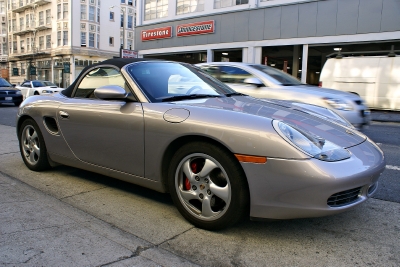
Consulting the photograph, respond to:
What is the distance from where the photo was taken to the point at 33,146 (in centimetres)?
418

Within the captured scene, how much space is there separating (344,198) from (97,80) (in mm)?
2629

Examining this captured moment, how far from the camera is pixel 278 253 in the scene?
2316 mm

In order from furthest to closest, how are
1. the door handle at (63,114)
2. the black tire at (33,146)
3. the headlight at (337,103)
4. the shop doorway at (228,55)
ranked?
the shop doorway at (228,55) < the headlight at (337,103) < the black tire at (33,146) < the door handle at (63,114)

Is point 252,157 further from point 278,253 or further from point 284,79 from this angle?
point 284,79

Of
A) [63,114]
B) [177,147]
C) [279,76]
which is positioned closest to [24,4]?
[279,76]

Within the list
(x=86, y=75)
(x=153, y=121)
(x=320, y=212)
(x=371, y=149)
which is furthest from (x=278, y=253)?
(x=86, y=75)

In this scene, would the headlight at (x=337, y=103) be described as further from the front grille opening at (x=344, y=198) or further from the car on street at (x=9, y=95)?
the car on street at (x=9, y=95)

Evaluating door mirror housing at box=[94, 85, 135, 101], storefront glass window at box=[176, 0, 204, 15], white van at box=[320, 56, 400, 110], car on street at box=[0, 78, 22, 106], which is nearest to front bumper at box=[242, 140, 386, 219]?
door mirror housing at box=[94, 85, 135, 101]

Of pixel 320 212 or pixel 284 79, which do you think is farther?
pixel 284 79

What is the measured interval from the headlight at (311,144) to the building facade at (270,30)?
13.8m

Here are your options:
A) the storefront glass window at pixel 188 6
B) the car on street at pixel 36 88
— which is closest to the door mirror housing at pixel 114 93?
the car on street at pixel 36 88

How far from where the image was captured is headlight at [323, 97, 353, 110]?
6254mm

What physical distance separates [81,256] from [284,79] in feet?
19.2

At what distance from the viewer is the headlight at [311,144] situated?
2312 mm
